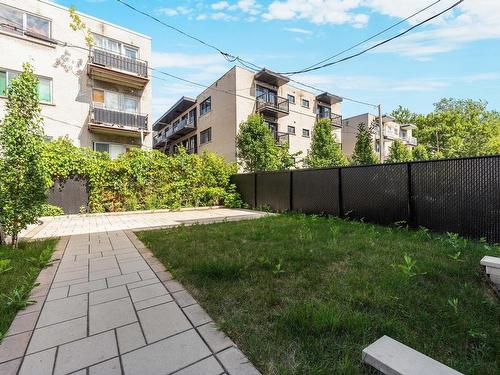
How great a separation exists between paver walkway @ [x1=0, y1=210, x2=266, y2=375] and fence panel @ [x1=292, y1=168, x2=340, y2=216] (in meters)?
5.22

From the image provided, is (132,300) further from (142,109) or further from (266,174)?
(142,109)

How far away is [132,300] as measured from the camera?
244cm

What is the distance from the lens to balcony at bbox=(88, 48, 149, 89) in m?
11.9

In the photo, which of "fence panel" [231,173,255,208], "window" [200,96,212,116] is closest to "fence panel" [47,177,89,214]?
"fence panel" [231,173,255,208]

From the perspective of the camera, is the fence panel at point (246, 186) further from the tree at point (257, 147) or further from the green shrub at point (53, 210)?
the green shrub at point (53, 210)

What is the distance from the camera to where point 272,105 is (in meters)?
18.1

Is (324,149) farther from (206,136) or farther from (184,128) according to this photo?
(184,128)

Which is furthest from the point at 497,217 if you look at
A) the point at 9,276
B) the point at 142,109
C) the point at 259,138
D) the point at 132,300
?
the point at 142,109

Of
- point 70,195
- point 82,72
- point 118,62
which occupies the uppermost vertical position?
point 118,62

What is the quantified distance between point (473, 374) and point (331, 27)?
820cm

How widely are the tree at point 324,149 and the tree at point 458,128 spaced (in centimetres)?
2377

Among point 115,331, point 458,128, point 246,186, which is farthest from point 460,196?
point 458,128

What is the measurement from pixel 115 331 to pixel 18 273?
213cm

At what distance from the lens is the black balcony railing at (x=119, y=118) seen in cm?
1179
